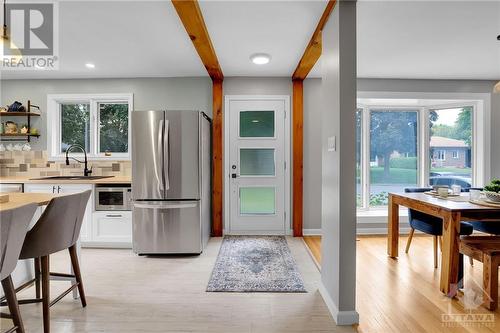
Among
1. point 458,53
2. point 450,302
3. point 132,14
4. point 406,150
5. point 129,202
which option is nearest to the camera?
point 450,302

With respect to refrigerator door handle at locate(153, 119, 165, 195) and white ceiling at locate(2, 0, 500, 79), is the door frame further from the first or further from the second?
refrigerator door handle at locate(153, 119, 165, 195)

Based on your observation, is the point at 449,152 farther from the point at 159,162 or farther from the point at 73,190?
the point at 73,190

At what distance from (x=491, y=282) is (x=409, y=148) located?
8.92ft

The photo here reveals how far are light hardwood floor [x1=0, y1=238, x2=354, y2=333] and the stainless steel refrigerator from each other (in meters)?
0.36

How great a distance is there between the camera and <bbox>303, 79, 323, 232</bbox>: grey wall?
13.3 ft

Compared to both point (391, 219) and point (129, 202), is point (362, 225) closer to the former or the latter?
point (391, 219)

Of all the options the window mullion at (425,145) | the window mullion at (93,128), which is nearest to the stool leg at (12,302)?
the window mullion at (93,128)

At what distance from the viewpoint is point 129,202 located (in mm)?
3410

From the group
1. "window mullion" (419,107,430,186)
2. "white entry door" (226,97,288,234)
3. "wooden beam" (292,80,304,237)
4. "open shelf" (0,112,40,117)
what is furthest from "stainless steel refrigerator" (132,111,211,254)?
"window mullion" (419,107,430,186)

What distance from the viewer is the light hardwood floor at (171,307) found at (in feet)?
6.25

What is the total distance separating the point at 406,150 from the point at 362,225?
4.81 feet

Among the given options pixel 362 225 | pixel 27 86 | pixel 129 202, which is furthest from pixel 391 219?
pixel 27 86

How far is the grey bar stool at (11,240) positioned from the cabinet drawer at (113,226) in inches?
75.4

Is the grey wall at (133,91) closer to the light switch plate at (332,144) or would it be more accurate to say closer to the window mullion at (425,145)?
the light switch plate at (332,144)
